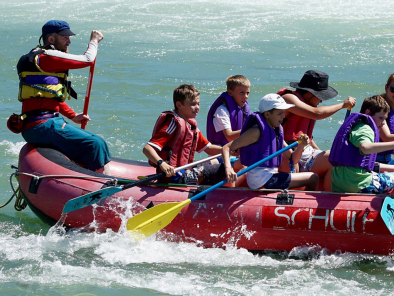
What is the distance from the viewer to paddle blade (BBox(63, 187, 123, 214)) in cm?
510

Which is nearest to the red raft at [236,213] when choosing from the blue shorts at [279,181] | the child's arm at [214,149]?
the blue shorts at [279,181]

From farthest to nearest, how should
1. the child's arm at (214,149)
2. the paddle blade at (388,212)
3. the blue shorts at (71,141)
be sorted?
the blue shorts at (71,141) → the child's arm at (214,149) → the paddle blade at (388,212)

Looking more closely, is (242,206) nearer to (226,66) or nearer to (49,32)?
(49,32)

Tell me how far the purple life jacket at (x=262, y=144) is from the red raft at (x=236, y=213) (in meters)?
0.26

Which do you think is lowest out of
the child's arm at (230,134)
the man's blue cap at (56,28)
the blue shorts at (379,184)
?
the blue shorts at (379,184)

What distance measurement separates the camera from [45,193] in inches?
211

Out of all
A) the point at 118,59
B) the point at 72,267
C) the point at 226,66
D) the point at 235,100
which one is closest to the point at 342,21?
the point at 226,66

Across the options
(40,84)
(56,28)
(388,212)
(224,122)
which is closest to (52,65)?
(40,84)

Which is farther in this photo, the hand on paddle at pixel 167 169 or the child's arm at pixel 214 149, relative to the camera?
the child's arm at pixel 214 149

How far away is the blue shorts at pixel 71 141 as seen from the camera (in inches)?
223

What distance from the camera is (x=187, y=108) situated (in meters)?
5.16

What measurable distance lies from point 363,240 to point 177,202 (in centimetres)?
154

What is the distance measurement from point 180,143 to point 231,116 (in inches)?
27.4

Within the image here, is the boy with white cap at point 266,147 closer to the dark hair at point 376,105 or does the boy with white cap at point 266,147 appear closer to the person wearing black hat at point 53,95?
the dark hair at point 376,105
